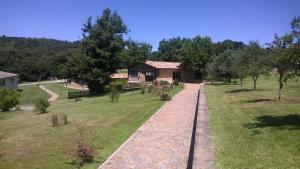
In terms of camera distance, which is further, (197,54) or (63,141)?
(197,54)

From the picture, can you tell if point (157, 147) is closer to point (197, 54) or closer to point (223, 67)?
point (223, 67)

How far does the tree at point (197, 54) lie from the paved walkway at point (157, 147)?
4322cm

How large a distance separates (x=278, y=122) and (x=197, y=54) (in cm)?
4665

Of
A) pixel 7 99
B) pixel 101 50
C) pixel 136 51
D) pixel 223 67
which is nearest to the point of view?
pixel 7 99

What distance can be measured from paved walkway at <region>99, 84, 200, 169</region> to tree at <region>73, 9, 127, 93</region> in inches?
1104

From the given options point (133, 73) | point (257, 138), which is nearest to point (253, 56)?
point (257, 138)

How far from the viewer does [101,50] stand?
146 feet

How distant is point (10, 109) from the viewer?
116ft

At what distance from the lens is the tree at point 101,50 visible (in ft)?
144

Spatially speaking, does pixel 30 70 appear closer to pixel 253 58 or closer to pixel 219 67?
pixel 219 67

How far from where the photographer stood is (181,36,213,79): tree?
196 ft

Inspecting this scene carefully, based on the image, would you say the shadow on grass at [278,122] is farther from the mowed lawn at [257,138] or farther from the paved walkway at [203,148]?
the paved walkway at [203,148]

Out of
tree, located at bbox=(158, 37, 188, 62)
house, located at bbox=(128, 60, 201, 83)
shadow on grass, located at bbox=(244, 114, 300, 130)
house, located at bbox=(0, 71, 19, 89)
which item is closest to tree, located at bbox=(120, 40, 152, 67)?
house, located at bbox=(128, 60, 201, 83)

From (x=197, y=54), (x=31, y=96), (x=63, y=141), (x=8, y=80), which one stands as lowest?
(x=31, y=96)
